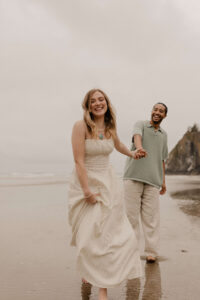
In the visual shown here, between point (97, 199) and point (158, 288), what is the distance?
1.12m

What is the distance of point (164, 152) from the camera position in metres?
4.88

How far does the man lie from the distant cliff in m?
43.6

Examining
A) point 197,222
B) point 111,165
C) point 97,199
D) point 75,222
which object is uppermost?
point 111,165

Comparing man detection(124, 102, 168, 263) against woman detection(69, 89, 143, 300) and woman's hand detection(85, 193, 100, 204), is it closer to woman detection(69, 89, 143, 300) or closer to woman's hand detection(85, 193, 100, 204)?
woman detection(69, 89, 143, 300)

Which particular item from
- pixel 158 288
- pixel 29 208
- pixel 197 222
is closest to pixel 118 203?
pixel 158 288

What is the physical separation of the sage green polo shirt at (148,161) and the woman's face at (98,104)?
1.26 metres

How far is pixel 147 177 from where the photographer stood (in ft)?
15.1

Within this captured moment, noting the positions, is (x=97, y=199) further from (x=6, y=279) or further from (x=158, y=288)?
(x=6, y=279)

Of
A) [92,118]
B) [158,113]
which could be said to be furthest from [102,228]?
[158,113]

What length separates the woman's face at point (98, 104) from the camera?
3355 millimetres

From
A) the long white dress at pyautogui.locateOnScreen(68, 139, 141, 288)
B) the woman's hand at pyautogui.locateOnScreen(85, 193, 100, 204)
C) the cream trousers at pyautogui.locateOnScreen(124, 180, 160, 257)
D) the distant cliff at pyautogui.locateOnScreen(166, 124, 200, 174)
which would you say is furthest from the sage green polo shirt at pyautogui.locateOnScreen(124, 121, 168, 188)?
the distant cliff at pyautogui.locateOnScreen(166, 124, 200, 174)

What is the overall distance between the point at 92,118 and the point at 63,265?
194 centimetres

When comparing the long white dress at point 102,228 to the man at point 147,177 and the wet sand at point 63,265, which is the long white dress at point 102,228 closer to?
the wet sand at point 63,265

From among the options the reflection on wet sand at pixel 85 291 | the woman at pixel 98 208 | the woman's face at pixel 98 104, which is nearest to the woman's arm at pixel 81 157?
the woman at pixel 98 208
